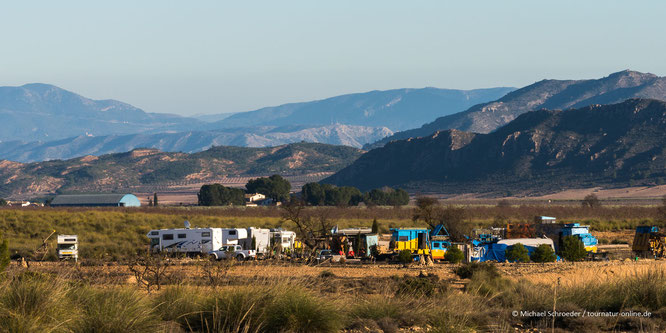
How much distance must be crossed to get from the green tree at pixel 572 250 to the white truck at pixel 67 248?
20.1 meters

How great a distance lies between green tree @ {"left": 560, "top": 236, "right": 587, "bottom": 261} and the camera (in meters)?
33.8

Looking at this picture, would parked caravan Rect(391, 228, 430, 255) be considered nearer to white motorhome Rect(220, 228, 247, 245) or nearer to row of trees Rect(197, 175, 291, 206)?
white motorhome Rect(220, 228, 247, 245)

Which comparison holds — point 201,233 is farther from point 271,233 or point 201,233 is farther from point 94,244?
point 94,244

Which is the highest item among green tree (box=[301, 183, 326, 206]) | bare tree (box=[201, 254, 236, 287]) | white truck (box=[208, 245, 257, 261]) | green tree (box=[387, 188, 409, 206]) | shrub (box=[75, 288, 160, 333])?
shrub (box=[75, 288, 160, 333])

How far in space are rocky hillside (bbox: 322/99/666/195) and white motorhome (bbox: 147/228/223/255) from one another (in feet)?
345

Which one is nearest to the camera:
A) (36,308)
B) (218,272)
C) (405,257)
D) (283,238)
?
(36,308)

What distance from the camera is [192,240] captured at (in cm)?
3884

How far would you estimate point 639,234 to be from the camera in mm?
36625

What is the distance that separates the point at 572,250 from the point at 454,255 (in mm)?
4764

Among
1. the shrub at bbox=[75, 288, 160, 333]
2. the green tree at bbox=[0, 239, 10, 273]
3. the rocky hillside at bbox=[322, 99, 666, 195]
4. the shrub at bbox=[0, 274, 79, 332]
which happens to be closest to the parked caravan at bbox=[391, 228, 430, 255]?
the green tree at bbox=[0, 239, 10, 273]

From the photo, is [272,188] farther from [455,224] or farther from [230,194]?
[455,224]

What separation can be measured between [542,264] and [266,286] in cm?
2173

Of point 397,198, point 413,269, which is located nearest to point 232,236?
point 413,269

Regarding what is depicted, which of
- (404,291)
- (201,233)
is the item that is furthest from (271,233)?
(404,291)
